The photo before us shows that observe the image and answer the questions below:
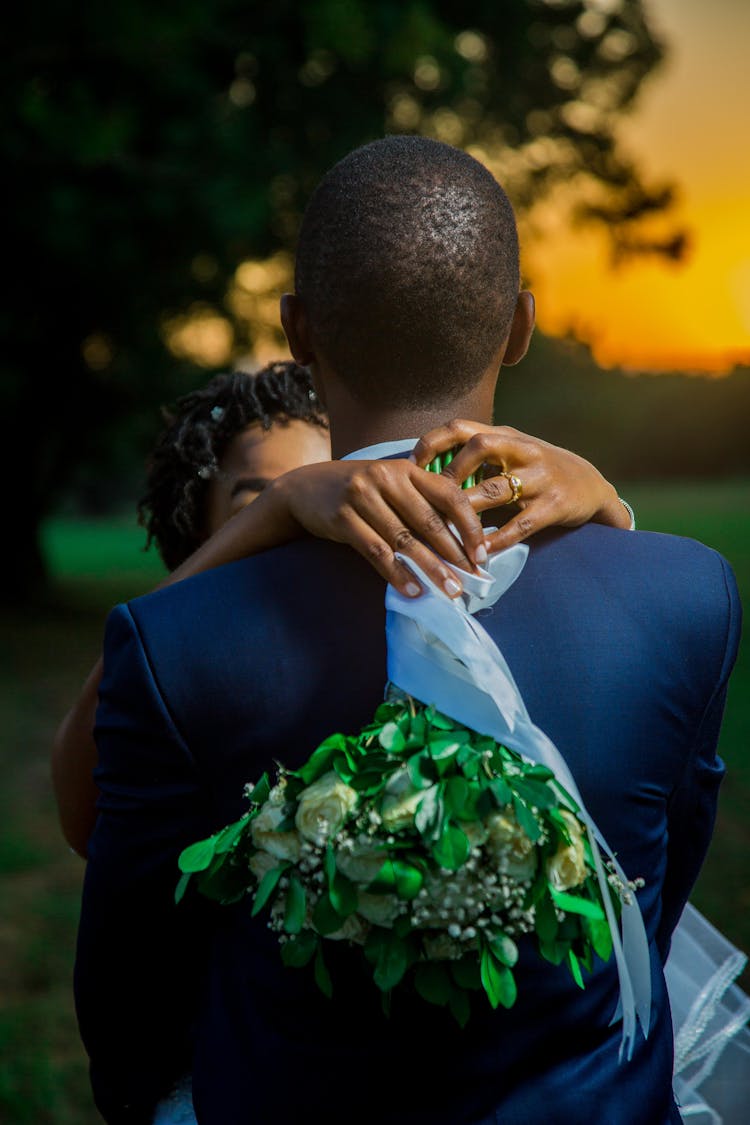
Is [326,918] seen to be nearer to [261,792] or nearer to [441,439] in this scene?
[261,792]

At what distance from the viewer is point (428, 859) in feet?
4.65

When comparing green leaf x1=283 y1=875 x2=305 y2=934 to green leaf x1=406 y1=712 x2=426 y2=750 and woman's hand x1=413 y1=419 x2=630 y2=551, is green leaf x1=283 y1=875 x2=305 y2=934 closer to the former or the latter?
green leaf x1=406 y1=712 x2=426 y2=750

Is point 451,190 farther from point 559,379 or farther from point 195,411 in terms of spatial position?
point 559,379

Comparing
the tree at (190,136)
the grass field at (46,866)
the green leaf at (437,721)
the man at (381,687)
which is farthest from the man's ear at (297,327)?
the tree at (190,136)

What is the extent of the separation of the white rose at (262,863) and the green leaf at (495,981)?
316mm

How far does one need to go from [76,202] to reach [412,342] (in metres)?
10.7

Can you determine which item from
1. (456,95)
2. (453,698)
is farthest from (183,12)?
(453,698)

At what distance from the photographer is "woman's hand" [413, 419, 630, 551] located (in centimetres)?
163

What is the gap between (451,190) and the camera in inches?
70.1

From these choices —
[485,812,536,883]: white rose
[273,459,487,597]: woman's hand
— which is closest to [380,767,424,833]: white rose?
[485,812,536,883]: white rose

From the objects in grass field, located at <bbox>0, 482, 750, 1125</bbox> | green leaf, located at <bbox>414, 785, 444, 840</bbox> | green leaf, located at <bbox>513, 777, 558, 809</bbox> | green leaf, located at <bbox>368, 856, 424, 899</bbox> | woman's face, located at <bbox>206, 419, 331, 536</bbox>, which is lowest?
grass field, located at <bbox>0, 482, 750, 1125</bbox>

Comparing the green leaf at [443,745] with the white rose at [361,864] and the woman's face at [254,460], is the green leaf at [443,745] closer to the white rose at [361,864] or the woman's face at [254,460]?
the white rose at [361,864]

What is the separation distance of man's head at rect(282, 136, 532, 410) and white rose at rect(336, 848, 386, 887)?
0.78 meters

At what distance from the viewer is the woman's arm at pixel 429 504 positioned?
62.8 inches
